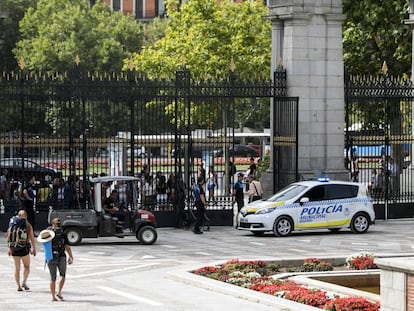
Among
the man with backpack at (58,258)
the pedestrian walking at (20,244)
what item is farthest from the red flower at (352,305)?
the pedestrian walking at (20,244)

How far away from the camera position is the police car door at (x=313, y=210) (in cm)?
3606

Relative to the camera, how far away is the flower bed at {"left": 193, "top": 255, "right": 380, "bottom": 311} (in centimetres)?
2205

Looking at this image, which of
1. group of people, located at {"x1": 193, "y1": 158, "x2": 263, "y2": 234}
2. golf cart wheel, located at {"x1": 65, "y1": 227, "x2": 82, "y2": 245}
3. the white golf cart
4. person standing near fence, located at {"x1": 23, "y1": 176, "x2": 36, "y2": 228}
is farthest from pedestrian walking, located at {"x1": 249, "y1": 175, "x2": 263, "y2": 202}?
golf cart wheel, located at {"x1": 65, "y1": 227, "x2": 82, "y2": 245}

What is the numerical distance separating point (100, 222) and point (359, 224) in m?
7.31

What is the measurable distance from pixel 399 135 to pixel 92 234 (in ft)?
37.5

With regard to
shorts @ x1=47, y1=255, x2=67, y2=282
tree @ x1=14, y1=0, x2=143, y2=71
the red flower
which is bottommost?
the red flower

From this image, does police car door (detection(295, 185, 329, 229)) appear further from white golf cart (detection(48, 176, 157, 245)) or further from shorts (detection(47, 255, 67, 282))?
shorts (detection(47, 255, 67, 282))

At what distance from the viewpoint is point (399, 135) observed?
41.0 m

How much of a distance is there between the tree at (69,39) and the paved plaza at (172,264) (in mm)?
53263

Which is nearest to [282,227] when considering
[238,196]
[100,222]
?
[238,196]

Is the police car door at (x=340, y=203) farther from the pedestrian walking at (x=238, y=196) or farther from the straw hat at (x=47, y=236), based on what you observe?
the straw hat at (x=47, y=236)

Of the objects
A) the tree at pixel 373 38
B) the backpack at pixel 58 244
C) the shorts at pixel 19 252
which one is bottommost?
the shorts at pixel 19 252

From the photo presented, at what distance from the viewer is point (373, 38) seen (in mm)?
51281

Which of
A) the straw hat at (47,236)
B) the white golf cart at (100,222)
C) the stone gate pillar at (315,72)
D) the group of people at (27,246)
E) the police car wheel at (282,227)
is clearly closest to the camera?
the straw hat at (47,236)
